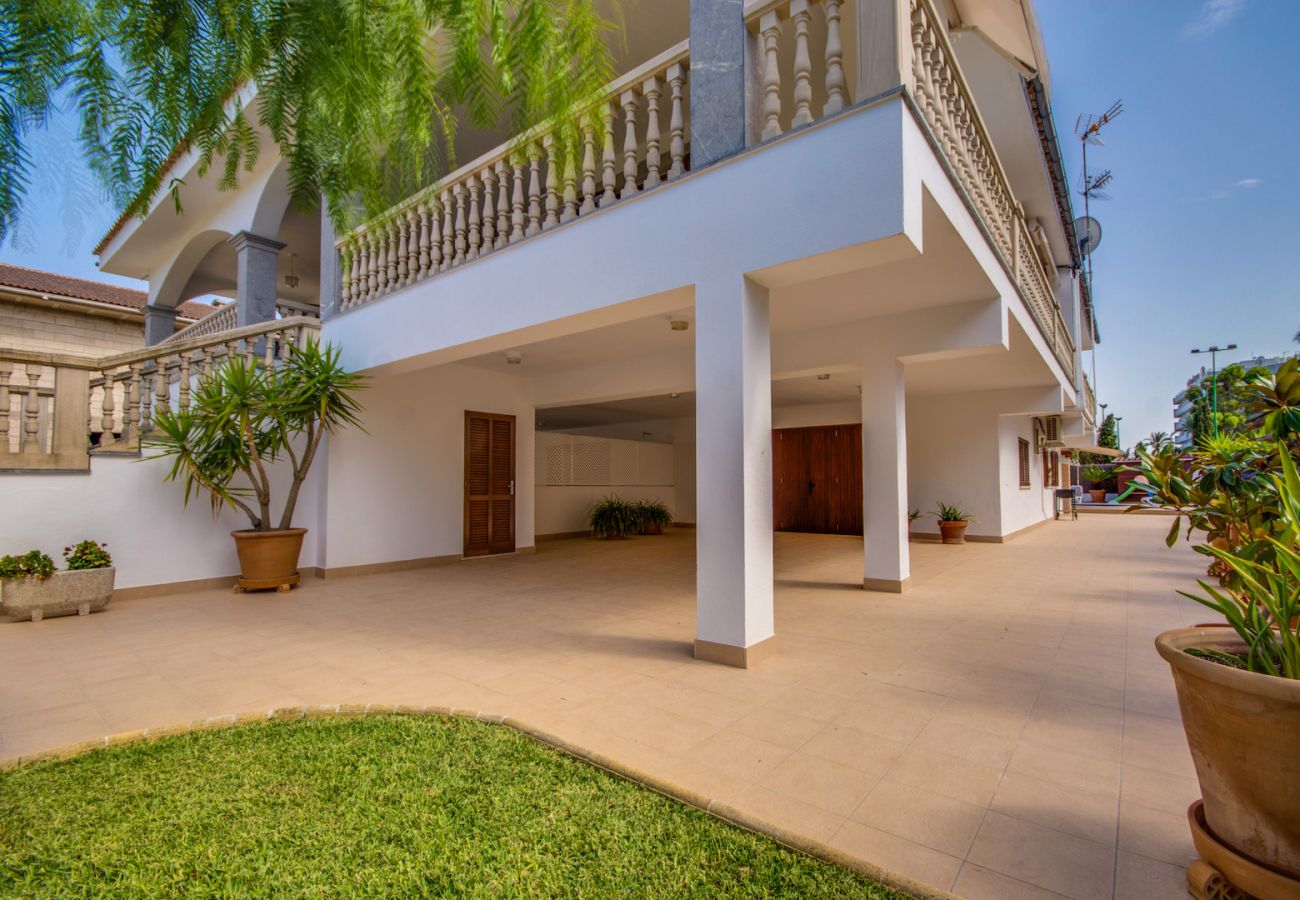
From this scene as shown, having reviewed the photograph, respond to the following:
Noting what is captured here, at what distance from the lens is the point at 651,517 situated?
12398mm

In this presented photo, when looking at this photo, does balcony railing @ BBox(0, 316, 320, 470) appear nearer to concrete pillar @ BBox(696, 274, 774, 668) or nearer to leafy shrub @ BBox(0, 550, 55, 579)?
leafy shrub @ BBox(0, 550, 55, 579)

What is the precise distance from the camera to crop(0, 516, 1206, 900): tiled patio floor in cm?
188

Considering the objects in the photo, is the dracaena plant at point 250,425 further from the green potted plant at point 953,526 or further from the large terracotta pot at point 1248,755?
the green potted plant at point 953,526

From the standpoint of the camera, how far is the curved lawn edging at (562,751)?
1.64 meters

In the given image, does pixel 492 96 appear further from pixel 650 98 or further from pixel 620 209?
pixel 650 98

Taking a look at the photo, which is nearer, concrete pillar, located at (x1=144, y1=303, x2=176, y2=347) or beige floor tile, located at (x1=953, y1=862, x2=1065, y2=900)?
beige floor tile, located at (x1=953, y1=862, x2=1065, y2=900)

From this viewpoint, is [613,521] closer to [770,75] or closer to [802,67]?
[770,75]

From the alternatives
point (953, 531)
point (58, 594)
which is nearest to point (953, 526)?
point (953, 531)

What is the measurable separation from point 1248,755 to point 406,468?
7498mm

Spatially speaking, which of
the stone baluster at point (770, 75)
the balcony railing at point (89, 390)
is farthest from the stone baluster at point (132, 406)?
the stone baluster at point (770, 75)

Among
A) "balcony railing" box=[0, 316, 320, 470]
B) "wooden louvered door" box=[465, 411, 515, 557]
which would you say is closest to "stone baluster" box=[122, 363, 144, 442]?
"balcony railing" box=[0, 316, 320, 470]

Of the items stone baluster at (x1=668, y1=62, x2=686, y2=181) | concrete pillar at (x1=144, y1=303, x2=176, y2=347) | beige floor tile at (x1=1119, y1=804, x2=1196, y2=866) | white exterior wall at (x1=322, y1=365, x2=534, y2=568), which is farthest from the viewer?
concrete pillar at (x1=144, y1=303, x2=176, y2=347)

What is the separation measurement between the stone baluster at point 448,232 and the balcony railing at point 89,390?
2.00 metres

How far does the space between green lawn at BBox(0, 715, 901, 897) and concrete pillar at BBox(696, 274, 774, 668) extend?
1.40 m
